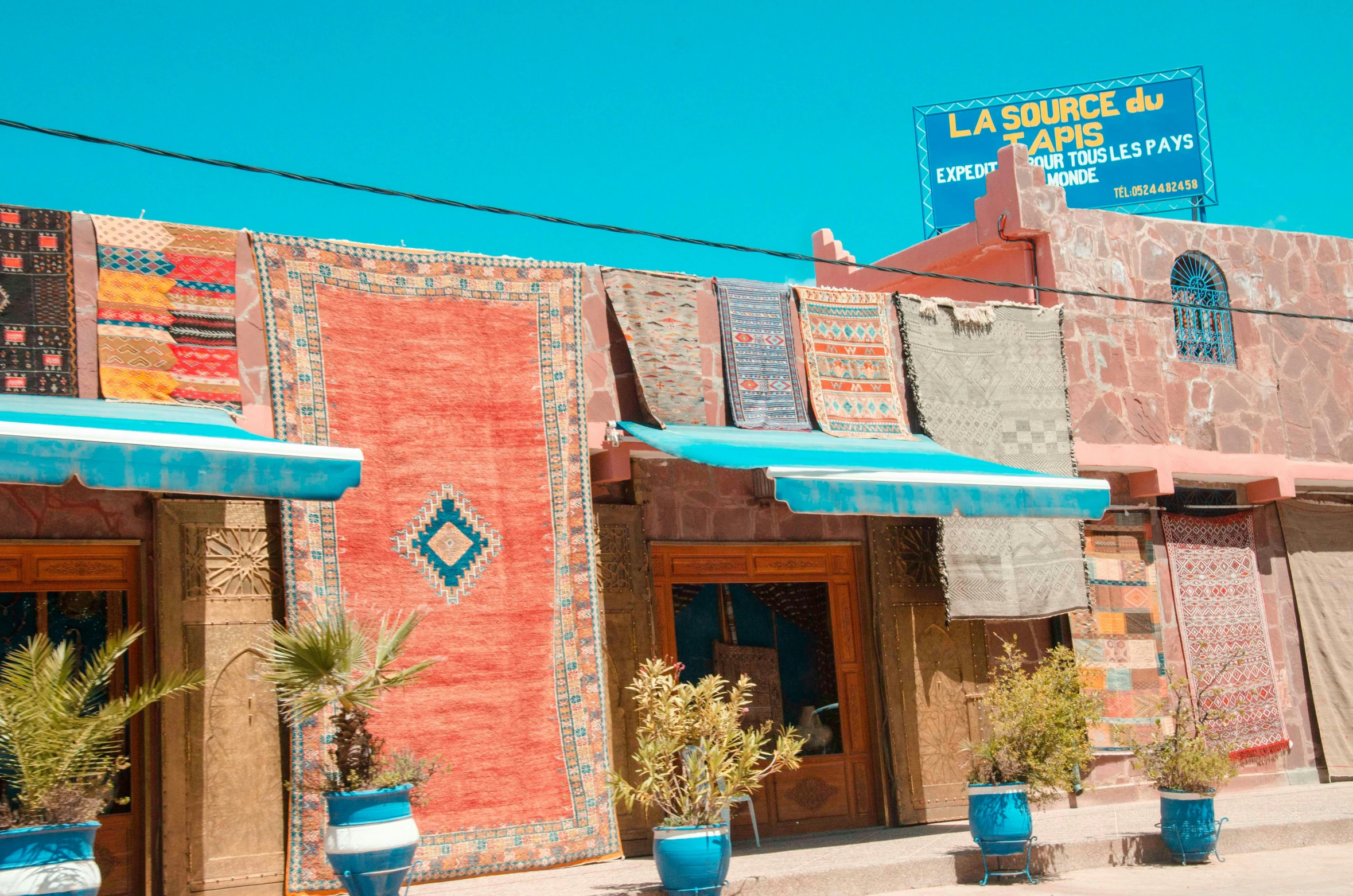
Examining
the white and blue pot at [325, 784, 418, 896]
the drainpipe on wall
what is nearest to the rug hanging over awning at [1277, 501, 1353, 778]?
the drainpipe on wall

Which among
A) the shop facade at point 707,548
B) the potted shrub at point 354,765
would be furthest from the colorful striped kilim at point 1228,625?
the potted shrub at point 354,765

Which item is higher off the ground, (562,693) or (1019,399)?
(1019,399)

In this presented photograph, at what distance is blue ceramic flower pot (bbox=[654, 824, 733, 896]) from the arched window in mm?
7665

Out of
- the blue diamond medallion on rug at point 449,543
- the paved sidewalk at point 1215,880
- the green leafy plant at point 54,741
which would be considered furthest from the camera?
the blue diamond medallion on rug at point 449,543

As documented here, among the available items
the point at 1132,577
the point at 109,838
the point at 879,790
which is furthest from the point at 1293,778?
the point at 109,838

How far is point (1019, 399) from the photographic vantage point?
11430 millimetres

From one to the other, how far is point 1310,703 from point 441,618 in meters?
8.36

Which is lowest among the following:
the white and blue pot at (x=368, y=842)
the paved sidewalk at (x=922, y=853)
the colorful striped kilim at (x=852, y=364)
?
the paved sidewalk at (x=922, y=853)

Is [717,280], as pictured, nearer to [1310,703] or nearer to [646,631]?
[646,631]

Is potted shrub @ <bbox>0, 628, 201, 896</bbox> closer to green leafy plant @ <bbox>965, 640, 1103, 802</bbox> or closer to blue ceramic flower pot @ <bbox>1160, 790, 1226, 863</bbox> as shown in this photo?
green leafy plant @ <bbox>965, 640, 1103, 802</bbox>

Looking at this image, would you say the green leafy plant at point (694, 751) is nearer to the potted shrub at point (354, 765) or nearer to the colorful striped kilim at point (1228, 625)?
the potted shrub at point (354, 765)

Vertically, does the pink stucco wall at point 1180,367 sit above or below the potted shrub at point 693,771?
above

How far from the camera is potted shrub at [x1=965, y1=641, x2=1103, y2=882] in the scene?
27.1ft

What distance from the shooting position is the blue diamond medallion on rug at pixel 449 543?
8.64 meters
